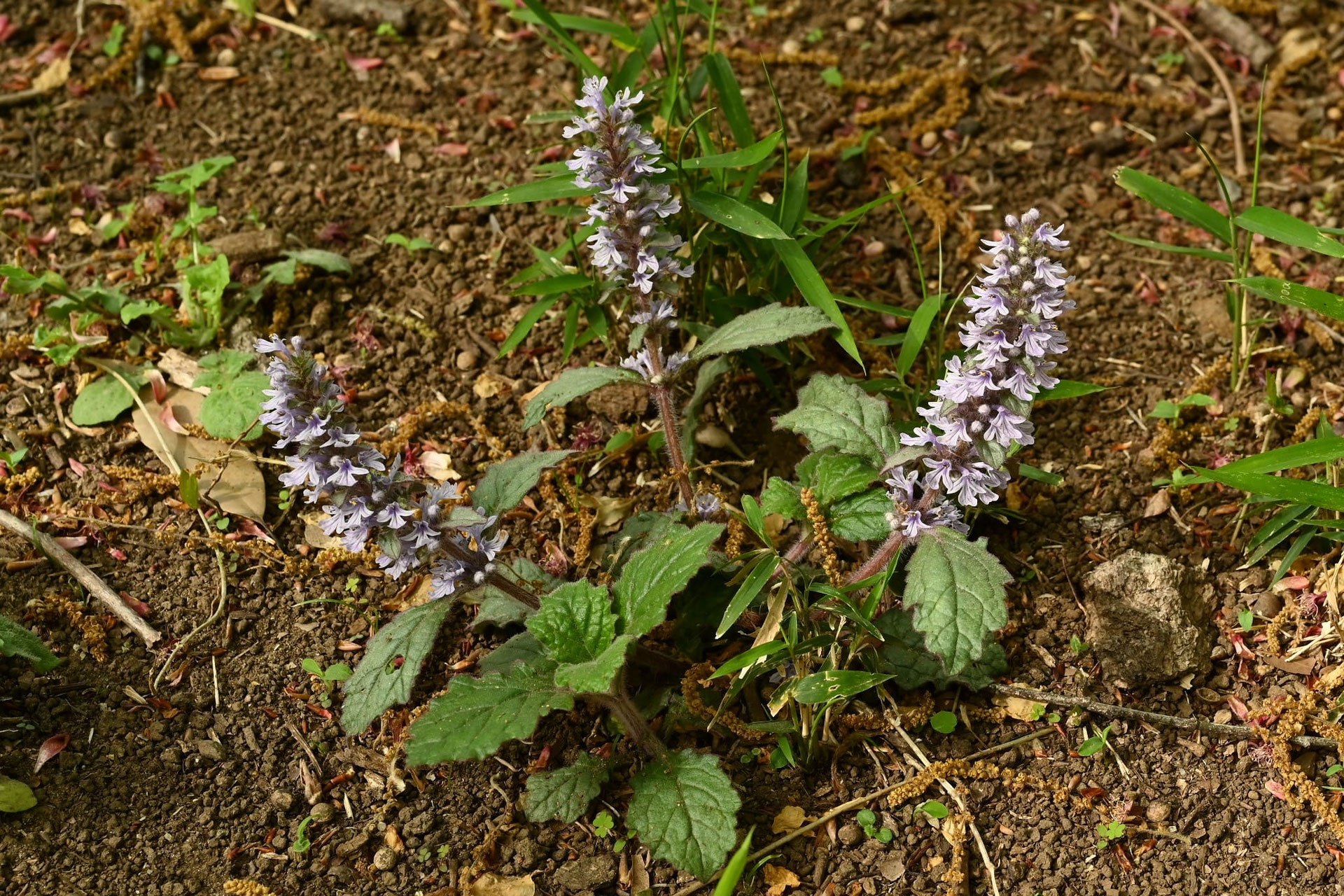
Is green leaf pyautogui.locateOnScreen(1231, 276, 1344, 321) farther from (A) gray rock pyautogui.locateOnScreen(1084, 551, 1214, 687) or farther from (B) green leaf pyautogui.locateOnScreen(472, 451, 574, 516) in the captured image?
(B) green leaf pyautogui.locateOnScreen(472, 451, 574, 516)

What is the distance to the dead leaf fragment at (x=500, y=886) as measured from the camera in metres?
2.67

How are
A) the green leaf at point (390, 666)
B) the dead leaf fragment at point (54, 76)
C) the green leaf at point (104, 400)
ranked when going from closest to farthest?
1. the green leaf at point (390, 666)
2. the green leaf at point (104, 400)
3. the dead leaf fragment at point (54, 76)

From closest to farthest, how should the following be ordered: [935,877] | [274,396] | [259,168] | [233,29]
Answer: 1. [274,396]
2. [935,877]
3. [259,168]
4. [233,29]

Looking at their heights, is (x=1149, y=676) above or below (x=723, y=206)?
below

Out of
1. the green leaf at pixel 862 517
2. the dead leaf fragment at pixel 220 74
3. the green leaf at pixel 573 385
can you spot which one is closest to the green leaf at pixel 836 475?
the green leaf at pixel 862 517

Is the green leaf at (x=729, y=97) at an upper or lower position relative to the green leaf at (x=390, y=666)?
upper

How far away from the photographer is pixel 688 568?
255cm

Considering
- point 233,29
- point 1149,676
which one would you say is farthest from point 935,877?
point 233,29

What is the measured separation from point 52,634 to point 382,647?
1.03m

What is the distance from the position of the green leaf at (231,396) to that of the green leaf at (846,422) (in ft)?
5.21

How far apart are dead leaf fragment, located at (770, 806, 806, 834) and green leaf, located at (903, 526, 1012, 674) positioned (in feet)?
1.81

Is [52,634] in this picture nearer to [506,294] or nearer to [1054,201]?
[506,294]

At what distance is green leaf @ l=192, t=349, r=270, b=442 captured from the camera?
3.42 m

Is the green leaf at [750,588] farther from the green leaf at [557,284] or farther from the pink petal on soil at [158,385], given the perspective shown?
the pink petal on soil at [158,385]
